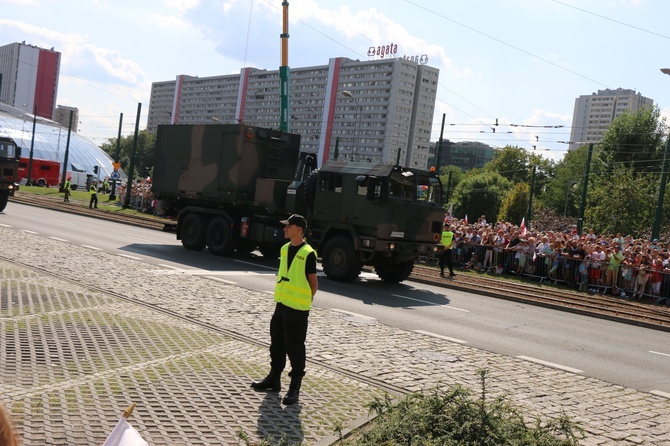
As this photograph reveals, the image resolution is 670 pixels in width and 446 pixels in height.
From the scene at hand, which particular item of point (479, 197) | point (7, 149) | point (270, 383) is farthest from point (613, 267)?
point (479, 197)

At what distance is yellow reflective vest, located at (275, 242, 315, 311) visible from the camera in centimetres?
712

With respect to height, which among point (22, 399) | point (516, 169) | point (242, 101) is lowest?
point (22, 399)

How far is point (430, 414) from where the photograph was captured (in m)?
5.62

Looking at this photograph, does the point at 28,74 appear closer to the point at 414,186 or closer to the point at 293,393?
the point at 414,186

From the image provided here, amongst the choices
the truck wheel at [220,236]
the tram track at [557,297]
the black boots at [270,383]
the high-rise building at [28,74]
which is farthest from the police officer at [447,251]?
the high-rise building at [28,74]

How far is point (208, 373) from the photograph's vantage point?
24.1ft

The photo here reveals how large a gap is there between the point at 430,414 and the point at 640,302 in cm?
1597

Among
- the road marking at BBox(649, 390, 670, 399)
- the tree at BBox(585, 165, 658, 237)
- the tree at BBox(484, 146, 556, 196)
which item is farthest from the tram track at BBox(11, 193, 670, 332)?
the tree at BBox(484, 146, 556, 196)

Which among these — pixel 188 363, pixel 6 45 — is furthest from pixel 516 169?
pixel 6 45

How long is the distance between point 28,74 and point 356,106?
321ft

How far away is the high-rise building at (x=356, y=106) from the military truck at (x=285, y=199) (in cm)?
11574

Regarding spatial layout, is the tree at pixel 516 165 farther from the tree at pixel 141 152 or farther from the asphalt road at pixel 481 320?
the asphalt road at pixel 481 320

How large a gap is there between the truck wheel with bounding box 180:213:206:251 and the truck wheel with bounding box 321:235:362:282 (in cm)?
522

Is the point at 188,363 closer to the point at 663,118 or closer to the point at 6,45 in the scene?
the point at 663,118
